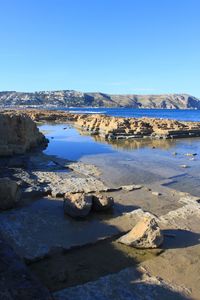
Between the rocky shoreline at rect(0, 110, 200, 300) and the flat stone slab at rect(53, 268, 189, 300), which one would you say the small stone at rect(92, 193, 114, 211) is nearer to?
the rocky shoreline at rect(0, 110, 200, 300)

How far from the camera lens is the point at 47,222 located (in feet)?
33.1

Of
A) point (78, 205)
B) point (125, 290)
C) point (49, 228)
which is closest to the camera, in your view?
point (125, 290)

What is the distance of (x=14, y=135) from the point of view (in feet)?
76.2

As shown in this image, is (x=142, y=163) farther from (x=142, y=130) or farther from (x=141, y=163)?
(x=142, y=130)

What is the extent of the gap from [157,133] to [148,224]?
30.7 m

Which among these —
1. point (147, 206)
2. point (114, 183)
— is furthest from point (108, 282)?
point (114, 183)

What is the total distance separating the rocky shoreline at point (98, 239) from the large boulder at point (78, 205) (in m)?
0.03

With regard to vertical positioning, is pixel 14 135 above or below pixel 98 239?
above

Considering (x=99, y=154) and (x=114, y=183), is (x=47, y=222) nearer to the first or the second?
(x=114, y=183)

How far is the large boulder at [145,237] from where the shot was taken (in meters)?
8.50

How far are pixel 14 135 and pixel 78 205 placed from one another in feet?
45.4

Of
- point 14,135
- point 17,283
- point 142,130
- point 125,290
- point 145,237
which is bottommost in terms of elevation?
point 125,290

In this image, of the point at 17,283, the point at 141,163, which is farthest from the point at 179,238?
the point at 141,163

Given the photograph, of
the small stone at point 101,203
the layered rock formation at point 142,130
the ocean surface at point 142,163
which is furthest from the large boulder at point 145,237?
the layered rock formation at point 142,130
